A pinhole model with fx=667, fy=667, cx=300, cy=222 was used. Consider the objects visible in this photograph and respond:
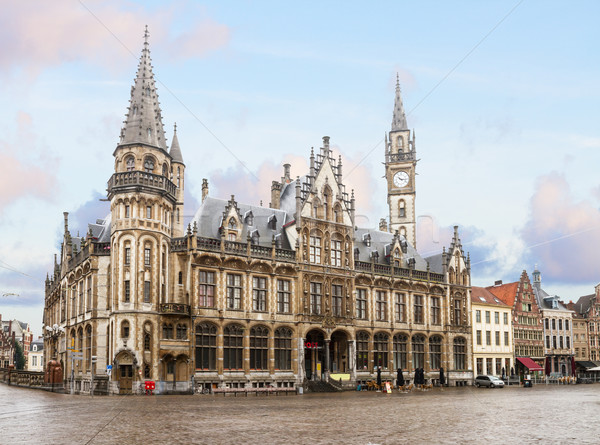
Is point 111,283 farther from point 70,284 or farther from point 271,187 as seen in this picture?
point 271,187

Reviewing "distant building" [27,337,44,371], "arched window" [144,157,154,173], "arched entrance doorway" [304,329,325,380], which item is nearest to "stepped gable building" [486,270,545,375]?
"arched entrance doorway" [304,329,325,380]

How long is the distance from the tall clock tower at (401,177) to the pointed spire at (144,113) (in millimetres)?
37111

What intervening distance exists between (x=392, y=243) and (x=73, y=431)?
5472 cm

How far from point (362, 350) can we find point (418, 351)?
27.1 feet

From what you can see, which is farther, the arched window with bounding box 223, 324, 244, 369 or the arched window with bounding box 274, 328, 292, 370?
the arched window with bounding box 274, 328, 292, 370

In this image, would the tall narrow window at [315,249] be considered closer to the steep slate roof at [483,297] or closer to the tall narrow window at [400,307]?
→ the tall narrow window at [400,307]

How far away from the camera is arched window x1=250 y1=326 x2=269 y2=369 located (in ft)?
193

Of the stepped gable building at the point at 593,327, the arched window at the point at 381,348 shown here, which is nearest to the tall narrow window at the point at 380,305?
the arched window at the point at 381,348

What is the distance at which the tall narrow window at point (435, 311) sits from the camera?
73.9m

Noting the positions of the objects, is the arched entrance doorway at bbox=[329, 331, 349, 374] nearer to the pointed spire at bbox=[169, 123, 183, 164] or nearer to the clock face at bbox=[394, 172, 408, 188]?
the pointed spire at bbox=[169, 123, 183, 164]

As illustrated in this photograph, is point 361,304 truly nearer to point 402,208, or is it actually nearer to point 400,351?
point 400,351

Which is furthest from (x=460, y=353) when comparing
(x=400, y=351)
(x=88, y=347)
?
(x=88, y=347)

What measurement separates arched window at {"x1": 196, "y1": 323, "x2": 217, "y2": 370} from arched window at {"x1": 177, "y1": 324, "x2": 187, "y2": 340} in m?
1.07

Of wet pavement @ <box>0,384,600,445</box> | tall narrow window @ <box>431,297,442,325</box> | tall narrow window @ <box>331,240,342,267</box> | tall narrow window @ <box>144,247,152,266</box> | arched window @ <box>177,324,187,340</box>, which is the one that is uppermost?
tall narrow window @ <box>331,240,342,267</box>
